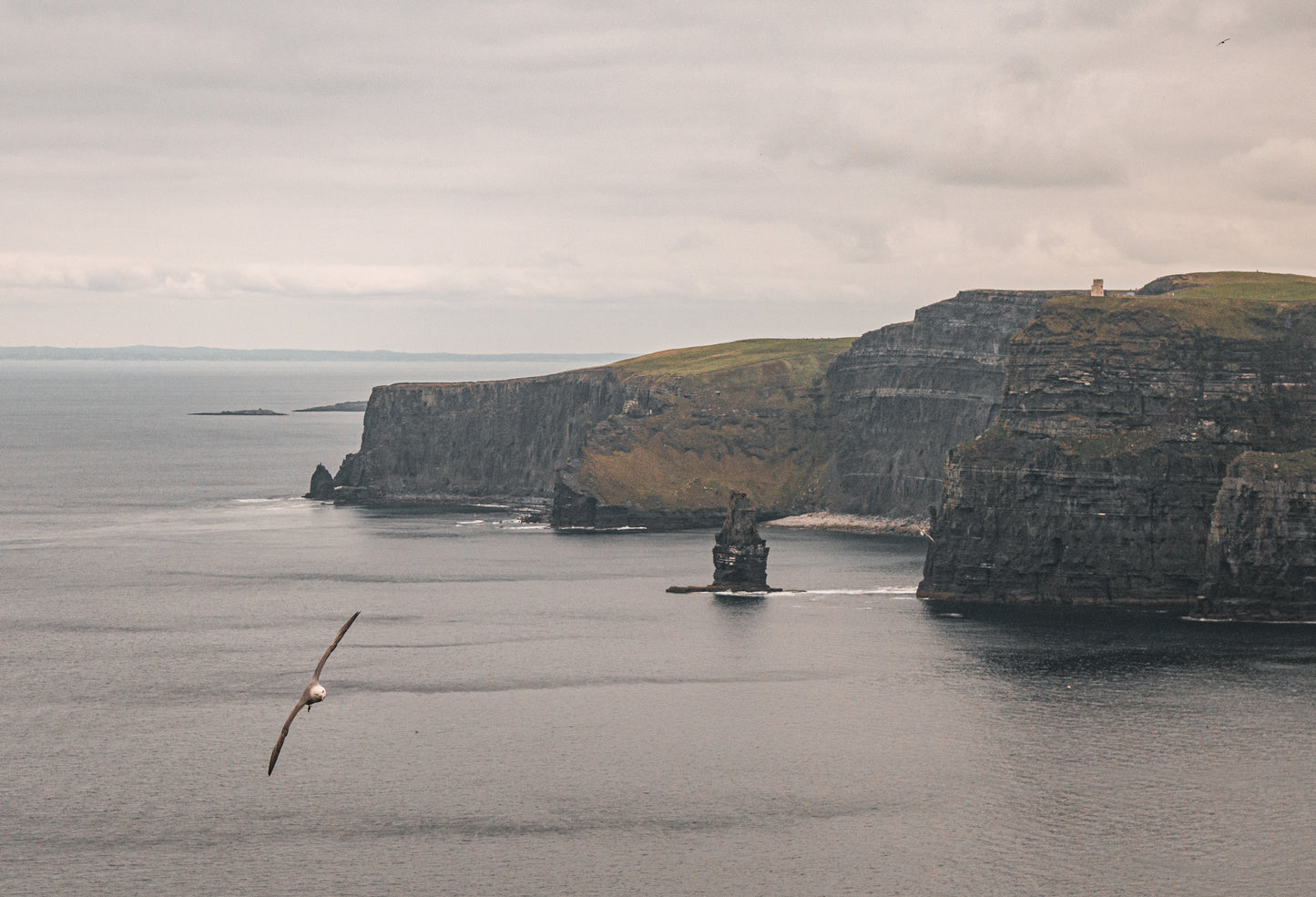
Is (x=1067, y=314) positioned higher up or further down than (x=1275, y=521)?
higher up

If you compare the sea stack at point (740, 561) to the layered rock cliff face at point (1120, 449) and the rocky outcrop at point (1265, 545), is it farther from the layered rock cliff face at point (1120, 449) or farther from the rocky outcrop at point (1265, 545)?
the rocky outcrop at point (1265, 545)

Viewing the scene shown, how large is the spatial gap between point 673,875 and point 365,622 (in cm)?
7996

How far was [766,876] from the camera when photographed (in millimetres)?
90312

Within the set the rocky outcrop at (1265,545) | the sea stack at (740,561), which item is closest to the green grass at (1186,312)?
the rocky outcrop at (1265,545)

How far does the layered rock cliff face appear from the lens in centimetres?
16512

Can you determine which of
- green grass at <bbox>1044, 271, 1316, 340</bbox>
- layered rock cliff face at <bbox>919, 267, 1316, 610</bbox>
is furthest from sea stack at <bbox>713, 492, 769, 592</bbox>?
green grass at <bbox>1044, 271, 1316, 340</bbox>

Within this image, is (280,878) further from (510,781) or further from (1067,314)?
(1067,314)

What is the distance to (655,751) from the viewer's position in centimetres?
11362

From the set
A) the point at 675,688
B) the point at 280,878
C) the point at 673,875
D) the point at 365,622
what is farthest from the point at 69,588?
the point at 673,875

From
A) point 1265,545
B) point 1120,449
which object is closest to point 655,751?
point 1265,545

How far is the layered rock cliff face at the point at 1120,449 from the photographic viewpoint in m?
165

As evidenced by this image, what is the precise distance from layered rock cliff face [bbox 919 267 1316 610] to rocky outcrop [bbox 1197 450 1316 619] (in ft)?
27.6

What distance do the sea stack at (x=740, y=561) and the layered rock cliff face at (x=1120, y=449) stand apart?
61.4 ft

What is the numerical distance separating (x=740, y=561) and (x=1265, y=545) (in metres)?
56.3
